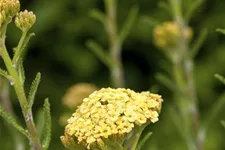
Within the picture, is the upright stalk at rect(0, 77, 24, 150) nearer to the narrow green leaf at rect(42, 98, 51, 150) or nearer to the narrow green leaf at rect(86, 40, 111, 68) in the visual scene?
the narrow green leaf at rect(86, 40, 111, 68)

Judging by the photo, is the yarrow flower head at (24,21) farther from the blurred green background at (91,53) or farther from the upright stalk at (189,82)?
the blurred green background at (91,53)

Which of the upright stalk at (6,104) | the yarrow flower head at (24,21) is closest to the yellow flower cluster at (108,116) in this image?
the yarrow flower head at (24,21)

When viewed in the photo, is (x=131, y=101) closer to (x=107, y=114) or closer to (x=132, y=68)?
(x=107, y=114)

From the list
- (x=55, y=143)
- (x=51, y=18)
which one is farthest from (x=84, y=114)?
(x=51, y=18)

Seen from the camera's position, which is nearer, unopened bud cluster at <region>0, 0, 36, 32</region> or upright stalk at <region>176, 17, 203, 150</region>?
unopened bud cluster at <region>0, 0, 36, 32</region>

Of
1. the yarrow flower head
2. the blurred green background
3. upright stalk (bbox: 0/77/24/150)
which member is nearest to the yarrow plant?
the yarrow flower head

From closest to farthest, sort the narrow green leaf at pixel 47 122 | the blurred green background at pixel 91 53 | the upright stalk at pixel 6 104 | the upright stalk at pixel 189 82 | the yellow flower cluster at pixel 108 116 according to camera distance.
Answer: the yellow flower cluster at pixel 108 116, the narrow green leaf at pixel 47 122, the upright stalk at pixel 6 104, the upright stalk at pixel 189 82, the blurred green background at pixel 91 53
